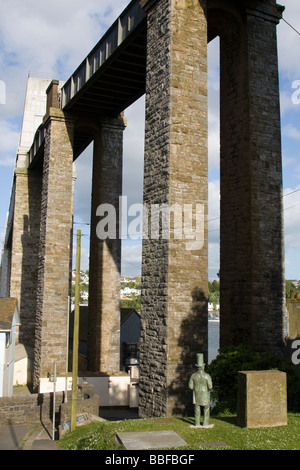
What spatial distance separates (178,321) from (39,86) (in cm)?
2786

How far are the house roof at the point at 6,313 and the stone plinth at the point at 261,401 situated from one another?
13.6m

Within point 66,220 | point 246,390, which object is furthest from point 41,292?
point 246,390

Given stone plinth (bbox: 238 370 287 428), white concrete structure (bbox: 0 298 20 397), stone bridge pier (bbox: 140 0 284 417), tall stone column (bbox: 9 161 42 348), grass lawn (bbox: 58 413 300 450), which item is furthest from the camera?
tall stone column (bbox: 9 161 42 348)

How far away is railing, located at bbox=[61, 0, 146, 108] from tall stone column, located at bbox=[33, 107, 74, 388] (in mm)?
1569

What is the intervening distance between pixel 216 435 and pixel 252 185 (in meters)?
7.94

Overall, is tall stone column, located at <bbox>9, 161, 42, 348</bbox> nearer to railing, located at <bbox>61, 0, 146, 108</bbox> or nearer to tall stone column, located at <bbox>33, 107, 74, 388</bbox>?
tall stone column, located at <bbox>33, 107, 74, 388</bbox>

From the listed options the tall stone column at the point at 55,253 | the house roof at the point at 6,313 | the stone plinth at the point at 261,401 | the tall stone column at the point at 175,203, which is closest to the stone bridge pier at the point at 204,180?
the tall stone column at the point at 175,203

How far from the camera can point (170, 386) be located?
37.1 ft

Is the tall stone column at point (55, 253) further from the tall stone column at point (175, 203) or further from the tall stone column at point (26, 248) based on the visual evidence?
the tall stone column at point (175, 203)

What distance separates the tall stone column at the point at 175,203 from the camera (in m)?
11.6

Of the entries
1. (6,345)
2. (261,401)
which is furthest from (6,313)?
(261,401)

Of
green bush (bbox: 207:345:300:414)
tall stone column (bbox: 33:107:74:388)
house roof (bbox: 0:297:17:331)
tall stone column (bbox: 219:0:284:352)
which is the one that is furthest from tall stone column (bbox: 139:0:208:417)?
tall stone column (bbox: 33:107:74:388)

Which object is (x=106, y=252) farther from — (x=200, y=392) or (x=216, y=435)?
(x=216, y=435)

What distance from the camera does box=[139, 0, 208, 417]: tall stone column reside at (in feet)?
38.0
